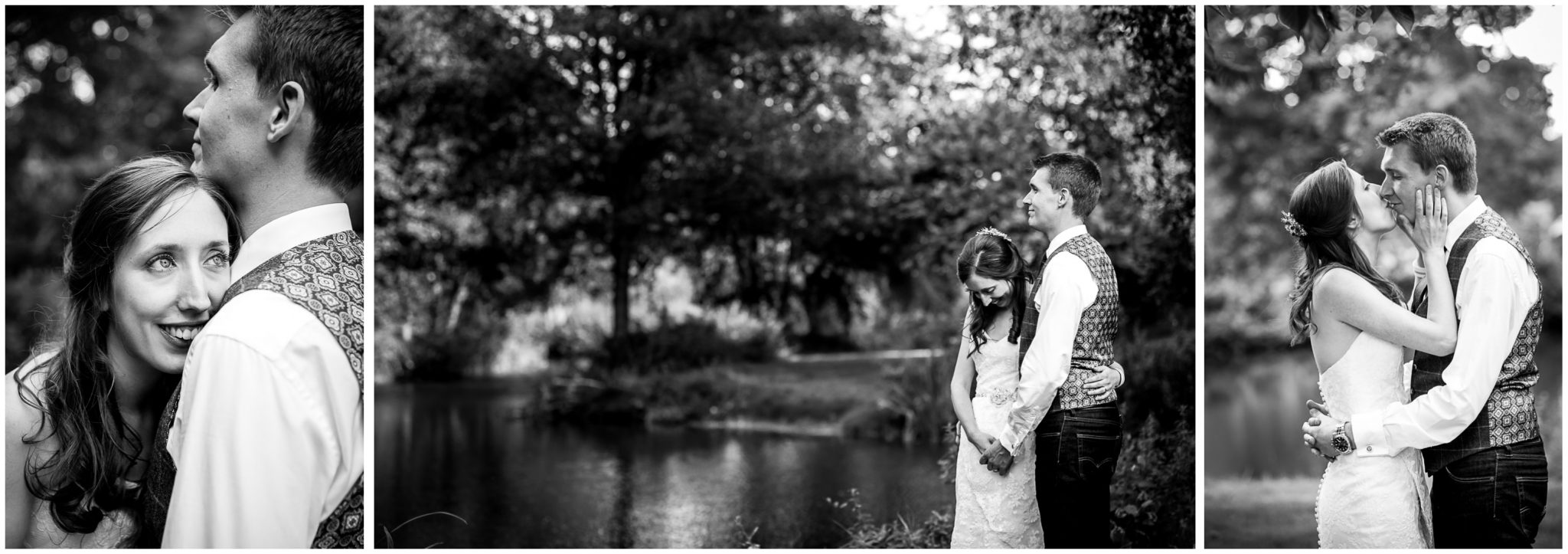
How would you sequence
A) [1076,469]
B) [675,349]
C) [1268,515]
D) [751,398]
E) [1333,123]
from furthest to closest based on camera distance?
[1333,123] < [675,349] < [751,398] < [1268,515] < [1076,469]

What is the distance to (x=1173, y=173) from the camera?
4.55 m

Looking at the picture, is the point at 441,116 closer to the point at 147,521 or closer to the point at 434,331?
A: the point at 434,331

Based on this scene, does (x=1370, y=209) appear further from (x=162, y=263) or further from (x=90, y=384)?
(x=90, y=384)

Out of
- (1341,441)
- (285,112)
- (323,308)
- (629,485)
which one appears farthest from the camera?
(629,485)

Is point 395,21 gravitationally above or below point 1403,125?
above

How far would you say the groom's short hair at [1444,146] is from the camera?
8.48 feet

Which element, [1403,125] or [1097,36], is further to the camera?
[1097,36]

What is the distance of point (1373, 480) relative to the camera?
8.38 feet

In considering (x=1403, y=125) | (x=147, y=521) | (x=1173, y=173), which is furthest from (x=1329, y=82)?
(x=147, y=521)

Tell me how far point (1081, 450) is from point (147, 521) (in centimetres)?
233

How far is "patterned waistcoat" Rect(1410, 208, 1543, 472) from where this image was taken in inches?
100

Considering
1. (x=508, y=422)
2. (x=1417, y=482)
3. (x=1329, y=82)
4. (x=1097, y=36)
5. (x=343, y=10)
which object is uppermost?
(x=1329, y=82)

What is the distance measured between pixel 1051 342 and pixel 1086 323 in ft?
0.52

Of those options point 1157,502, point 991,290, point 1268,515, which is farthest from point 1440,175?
point 1268,515
